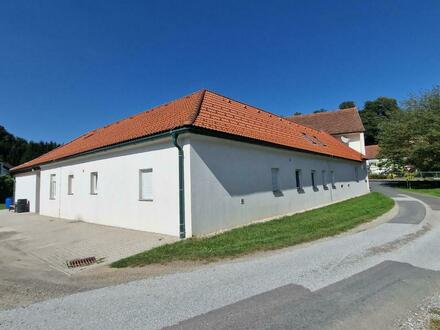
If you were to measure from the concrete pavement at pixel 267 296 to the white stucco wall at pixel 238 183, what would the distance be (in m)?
3.24

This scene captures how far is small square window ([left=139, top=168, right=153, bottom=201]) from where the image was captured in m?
10.3

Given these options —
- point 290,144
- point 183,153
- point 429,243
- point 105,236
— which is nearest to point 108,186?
point 105,236

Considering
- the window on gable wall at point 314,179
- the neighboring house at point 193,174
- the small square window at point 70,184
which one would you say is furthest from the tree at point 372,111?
the small square window at point 70,184

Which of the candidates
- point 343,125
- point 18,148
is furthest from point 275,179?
point 18,148

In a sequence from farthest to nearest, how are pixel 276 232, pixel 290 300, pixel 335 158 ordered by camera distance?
1. pixel 335 158
2. pixel 276 232
3. pixel 290 300

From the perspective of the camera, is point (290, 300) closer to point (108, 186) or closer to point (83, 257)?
point (83, 257)

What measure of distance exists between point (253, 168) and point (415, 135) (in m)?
29.9

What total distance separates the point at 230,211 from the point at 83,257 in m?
4.99

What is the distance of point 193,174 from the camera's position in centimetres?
891

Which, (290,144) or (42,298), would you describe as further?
(290,144)

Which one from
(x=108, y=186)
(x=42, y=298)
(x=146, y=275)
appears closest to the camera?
(x=42, y=298)

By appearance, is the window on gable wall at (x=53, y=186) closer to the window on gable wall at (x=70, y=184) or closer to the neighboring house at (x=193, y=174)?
the neighboring house at (x=193, y=174)

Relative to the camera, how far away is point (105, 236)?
384 inches

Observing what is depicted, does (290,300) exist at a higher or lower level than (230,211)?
lower
